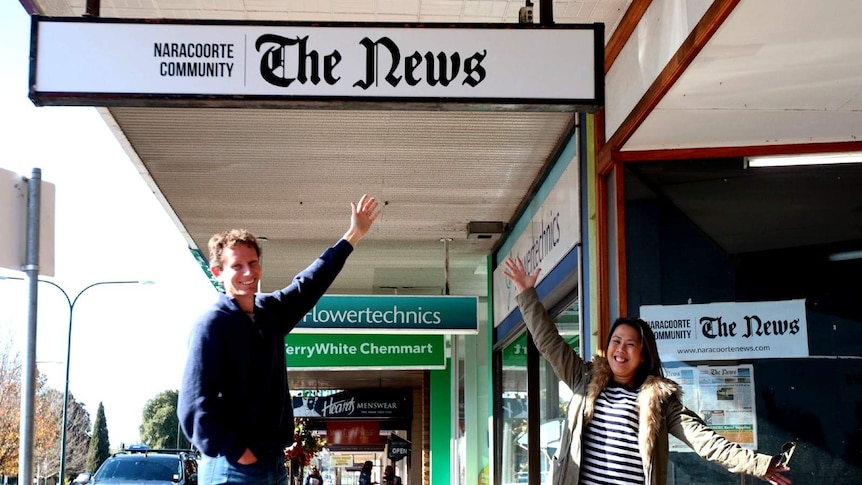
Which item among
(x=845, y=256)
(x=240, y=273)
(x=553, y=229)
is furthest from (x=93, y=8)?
(x=553, y=229)

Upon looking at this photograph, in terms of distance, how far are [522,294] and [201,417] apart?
1.73m

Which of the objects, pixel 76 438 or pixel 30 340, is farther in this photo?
pixel 76 438

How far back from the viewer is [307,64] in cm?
392

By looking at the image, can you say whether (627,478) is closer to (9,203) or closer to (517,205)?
(9,203)

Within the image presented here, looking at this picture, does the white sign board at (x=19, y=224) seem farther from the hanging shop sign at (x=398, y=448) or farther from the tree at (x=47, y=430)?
the tree at (x=47, y=430)

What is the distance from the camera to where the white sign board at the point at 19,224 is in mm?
4117

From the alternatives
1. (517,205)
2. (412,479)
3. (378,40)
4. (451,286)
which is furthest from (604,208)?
(412,479)

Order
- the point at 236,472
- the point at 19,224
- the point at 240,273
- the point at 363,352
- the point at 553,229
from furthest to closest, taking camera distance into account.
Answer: the point at 363,352, the point at 553,229, the point at 19,224, the point at 240,273, the point at 236,472

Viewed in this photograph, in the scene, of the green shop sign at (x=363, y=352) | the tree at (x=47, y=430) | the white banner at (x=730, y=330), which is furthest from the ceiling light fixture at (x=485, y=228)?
the tree at (x=47, y=430)

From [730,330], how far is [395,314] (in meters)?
5.38

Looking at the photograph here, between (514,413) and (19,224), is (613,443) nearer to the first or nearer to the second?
(19,224)

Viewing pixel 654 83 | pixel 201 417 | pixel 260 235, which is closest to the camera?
pixel 201 417

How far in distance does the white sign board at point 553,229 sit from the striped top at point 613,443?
264 cm

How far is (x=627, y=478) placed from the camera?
3.71m
